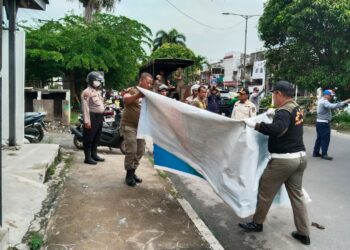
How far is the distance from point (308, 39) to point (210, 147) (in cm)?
1508

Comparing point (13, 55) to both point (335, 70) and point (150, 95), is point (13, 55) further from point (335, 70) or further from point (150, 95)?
point (335, 70)

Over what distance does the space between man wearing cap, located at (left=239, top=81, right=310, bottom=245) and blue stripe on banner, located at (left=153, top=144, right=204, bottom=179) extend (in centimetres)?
95

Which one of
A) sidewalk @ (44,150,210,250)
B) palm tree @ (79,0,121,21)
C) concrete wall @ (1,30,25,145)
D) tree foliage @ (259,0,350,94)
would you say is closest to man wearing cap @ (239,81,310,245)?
sidewalk @ (44,150,210,250)

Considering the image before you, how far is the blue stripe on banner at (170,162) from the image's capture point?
509 cm

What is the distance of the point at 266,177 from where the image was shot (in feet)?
14.0

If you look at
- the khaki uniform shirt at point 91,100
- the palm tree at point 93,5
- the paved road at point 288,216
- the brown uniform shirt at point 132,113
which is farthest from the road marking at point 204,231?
the palm tree at point 93,5

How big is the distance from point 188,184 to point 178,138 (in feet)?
6.39

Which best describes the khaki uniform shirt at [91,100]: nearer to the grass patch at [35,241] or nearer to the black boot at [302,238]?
the grass patch at [35,241]

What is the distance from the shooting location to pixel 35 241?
3781 millimetres

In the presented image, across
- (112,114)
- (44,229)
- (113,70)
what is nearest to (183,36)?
(113,70)

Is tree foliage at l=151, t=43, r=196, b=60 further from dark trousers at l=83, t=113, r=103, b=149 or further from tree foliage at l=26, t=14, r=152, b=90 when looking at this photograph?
dark trousers at l=83, t=113, r=103, b=149

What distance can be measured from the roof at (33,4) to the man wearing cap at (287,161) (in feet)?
18.5

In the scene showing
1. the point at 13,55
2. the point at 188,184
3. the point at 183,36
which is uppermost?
the point at 183,36

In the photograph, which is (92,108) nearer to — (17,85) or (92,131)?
(92,131)
